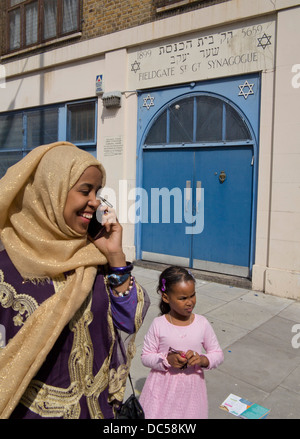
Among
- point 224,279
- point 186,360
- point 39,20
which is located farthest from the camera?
point 39,20

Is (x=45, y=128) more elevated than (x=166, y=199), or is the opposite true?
(x=45, y=128)

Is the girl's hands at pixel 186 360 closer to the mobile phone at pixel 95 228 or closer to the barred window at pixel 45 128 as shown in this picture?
the mobile phone at pixel 95 228

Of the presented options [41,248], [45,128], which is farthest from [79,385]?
[45,128]

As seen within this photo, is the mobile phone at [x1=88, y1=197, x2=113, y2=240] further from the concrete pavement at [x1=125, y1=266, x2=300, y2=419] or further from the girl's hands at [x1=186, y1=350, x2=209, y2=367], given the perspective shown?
the concrete pavement at [x1=125, y1=266, x2=300, y2=419]

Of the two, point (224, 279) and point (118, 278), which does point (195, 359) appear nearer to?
point (118, 278)

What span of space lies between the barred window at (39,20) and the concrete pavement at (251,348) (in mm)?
6799

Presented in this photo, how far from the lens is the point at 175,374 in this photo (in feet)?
7.18

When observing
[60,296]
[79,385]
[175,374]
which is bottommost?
[175,374]

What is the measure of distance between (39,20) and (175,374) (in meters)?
9.93

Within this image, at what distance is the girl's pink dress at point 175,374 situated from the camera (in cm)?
213

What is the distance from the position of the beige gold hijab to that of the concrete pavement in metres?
1.89

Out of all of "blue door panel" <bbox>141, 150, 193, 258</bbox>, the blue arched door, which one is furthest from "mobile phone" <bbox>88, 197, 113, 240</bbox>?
"blue door panel" <bbox>141, 150, 193, 258</bbox>

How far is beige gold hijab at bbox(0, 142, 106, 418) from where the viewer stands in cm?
144

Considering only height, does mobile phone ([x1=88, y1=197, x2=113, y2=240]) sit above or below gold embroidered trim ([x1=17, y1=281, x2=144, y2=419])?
above
